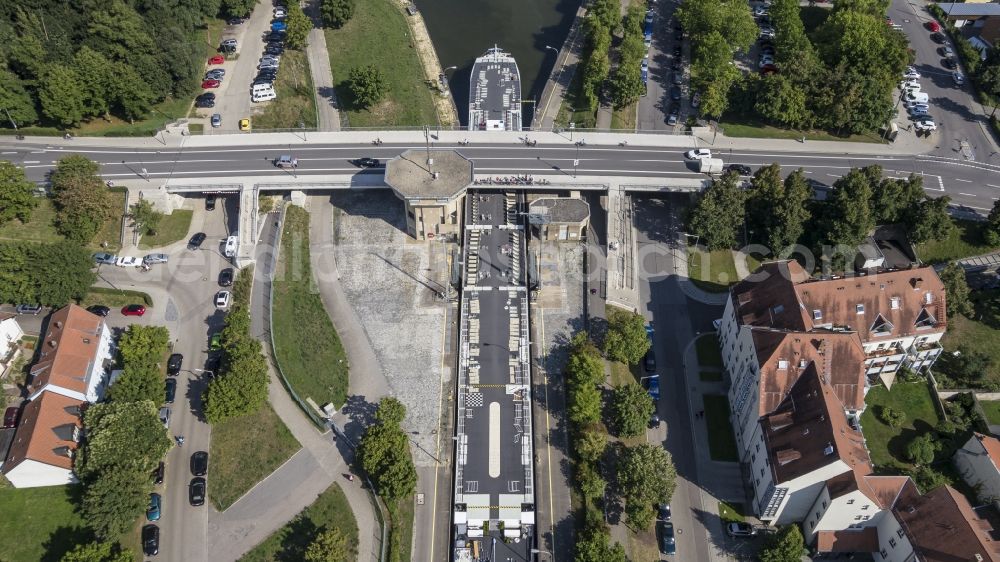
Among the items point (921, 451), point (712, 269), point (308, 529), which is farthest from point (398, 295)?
point (921, 451)

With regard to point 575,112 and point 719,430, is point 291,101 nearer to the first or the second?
point 575,112

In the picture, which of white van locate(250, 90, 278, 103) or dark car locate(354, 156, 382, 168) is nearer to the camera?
dark car locate(354, 156, 382, 168)

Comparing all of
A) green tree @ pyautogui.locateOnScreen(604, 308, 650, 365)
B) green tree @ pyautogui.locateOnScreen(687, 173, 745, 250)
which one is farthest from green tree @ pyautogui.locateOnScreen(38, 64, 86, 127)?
green tree @ pyautogui.locateOnScreen(687, 173, 745, 250)

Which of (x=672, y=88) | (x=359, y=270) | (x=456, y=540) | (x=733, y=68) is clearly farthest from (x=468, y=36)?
(x=456, y=540)

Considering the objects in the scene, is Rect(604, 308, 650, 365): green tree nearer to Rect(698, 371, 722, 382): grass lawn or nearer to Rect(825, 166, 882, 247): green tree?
Rect(698, 371, 722, 382): grass lawn

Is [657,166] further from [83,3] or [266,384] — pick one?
[83,3]

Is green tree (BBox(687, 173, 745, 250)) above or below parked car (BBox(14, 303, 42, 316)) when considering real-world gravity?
above
